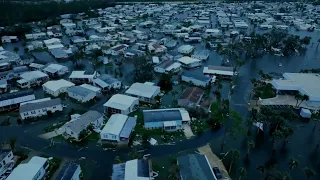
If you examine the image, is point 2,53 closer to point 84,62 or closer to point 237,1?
point 84,62

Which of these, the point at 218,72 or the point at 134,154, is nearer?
the point at 134,154

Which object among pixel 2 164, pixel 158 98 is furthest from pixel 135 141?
pixel 2 164

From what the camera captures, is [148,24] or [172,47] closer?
[172,47]

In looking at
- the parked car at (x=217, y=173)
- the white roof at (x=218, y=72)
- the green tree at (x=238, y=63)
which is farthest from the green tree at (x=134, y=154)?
the green tree at (x=238, y=63)

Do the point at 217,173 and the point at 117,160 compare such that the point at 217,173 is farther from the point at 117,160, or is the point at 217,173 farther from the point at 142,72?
the point at 142,72

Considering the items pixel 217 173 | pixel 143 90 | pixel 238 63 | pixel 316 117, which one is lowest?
pixel 316 117

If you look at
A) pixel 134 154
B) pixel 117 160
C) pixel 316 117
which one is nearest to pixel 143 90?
pixel 134 154
